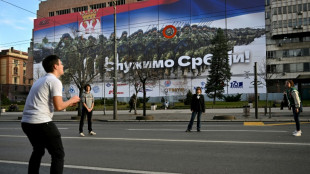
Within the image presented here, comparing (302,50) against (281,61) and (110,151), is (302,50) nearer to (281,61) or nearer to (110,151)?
(281,61)

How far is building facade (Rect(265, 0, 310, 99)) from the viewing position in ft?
177

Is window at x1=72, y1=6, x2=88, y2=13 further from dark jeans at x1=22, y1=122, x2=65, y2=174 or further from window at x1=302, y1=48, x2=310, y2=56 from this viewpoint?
dark jeans at x1=22, y1=122, x2=65, y2=174

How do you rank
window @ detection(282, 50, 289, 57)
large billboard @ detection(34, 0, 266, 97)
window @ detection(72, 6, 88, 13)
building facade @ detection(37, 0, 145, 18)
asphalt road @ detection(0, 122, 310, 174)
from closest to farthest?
asphalt road @ detection(0, 122, 310, 174), large billboard @ detection(34, 0, 266, 97), window @ detection(282, 50, 289, 57), building facade @ detection(37, 0, 145, 18), window @ detection(72, 6, 88, 13)

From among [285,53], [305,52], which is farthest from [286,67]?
[305,52]

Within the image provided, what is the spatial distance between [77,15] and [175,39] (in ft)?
89.2

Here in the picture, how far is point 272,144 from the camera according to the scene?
22.2 ft

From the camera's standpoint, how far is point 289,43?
55.6 meters

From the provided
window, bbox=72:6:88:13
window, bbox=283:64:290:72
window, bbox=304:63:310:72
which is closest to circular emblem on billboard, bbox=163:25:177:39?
window, bbox=283:64:290:72

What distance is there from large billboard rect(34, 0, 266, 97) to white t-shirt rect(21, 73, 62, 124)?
1823 inches

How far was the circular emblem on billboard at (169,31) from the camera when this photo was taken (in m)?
59.5

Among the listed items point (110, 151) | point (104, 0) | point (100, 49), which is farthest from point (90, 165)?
point (104, 0)

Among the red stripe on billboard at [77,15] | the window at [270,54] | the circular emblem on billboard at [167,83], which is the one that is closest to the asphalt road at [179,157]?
the circular emblem on billboard at [167,83]

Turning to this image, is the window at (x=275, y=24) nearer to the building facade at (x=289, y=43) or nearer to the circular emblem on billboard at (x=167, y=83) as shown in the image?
the building facade at (x=289, y=43)

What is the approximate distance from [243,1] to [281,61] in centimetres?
1417
